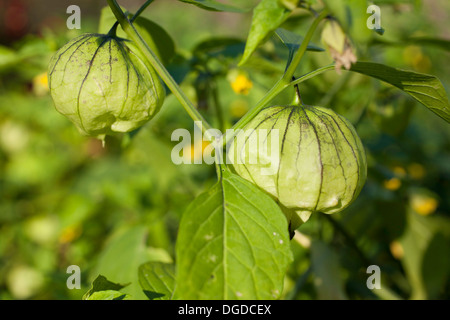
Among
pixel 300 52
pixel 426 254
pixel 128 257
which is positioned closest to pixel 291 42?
pixel 300 52

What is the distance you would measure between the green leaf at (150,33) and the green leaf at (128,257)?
0.40 meters

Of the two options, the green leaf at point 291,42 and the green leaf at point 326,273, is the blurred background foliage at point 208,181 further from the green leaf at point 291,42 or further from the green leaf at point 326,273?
the green leaf at point 291,42

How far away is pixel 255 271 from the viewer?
1.38 feet

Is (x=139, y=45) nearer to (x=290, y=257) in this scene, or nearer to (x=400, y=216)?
(x=290, y=257)

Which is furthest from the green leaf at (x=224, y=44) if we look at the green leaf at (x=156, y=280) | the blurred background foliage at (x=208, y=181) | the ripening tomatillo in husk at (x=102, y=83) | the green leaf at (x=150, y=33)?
the green leaf at (x=156, y=280)

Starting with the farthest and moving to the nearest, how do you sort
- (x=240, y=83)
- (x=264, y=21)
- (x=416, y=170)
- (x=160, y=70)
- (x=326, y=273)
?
(x=416, y=170)
(x=240, y=83)
(x=326, y=273)
(x=160, y=70)
(x=264, y=21)

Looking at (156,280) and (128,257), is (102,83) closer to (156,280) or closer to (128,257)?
(156,280)

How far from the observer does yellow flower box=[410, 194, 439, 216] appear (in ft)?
3.65

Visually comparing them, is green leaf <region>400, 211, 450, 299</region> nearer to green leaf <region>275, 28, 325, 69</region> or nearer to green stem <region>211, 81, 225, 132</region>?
green stem <region>211, 81, 225, 132</region>

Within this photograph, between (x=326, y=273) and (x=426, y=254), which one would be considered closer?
(x=326, y=273)

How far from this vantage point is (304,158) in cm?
45

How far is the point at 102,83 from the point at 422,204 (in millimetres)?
931

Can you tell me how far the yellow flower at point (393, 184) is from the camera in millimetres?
1029

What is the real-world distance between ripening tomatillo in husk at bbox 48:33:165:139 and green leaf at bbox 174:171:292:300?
0.52 ft
